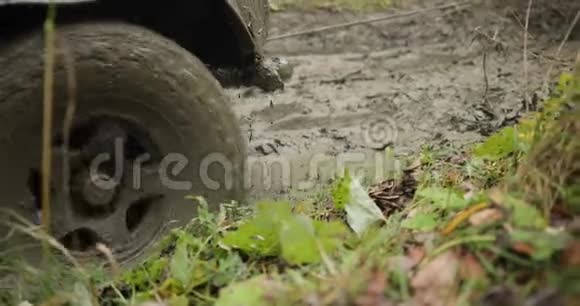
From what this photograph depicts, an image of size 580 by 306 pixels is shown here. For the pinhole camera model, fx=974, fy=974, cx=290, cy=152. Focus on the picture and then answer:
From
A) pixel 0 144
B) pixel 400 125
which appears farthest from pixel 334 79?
pixel 0 144

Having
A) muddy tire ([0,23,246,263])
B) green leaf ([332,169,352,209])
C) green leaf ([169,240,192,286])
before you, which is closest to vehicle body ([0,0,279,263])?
muddy tire ([0,23,246,263])

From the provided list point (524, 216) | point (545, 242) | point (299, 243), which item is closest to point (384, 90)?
point (299, 243)

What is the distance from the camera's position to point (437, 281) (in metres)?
1.54

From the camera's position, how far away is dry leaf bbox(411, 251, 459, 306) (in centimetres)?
150

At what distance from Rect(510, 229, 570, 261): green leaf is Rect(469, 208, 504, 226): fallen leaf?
0.35ft

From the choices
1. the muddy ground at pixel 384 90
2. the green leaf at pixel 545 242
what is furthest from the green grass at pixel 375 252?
the muddy ground at pixel 384 90

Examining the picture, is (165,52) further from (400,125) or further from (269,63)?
(400,125)

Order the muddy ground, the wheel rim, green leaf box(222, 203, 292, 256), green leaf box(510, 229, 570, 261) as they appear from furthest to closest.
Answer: the muddy ground, the wheel rim, green leaf box(222, 203, 292, 256), green leaf box(510, 229, 570, 261)

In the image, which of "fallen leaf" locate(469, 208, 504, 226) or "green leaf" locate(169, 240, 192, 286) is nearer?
"fallen leaf" locate(469, 208, 504, 226)

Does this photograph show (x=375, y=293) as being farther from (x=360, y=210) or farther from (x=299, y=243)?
(x=360, y=210)

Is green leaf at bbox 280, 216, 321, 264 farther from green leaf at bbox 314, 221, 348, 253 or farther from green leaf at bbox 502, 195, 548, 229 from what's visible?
green leaf at bbox 502, 195, 548, 229

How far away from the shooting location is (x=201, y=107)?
8.48 feet

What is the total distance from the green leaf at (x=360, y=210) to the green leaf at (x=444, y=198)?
0.12m

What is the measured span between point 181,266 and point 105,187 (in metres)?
0.51
